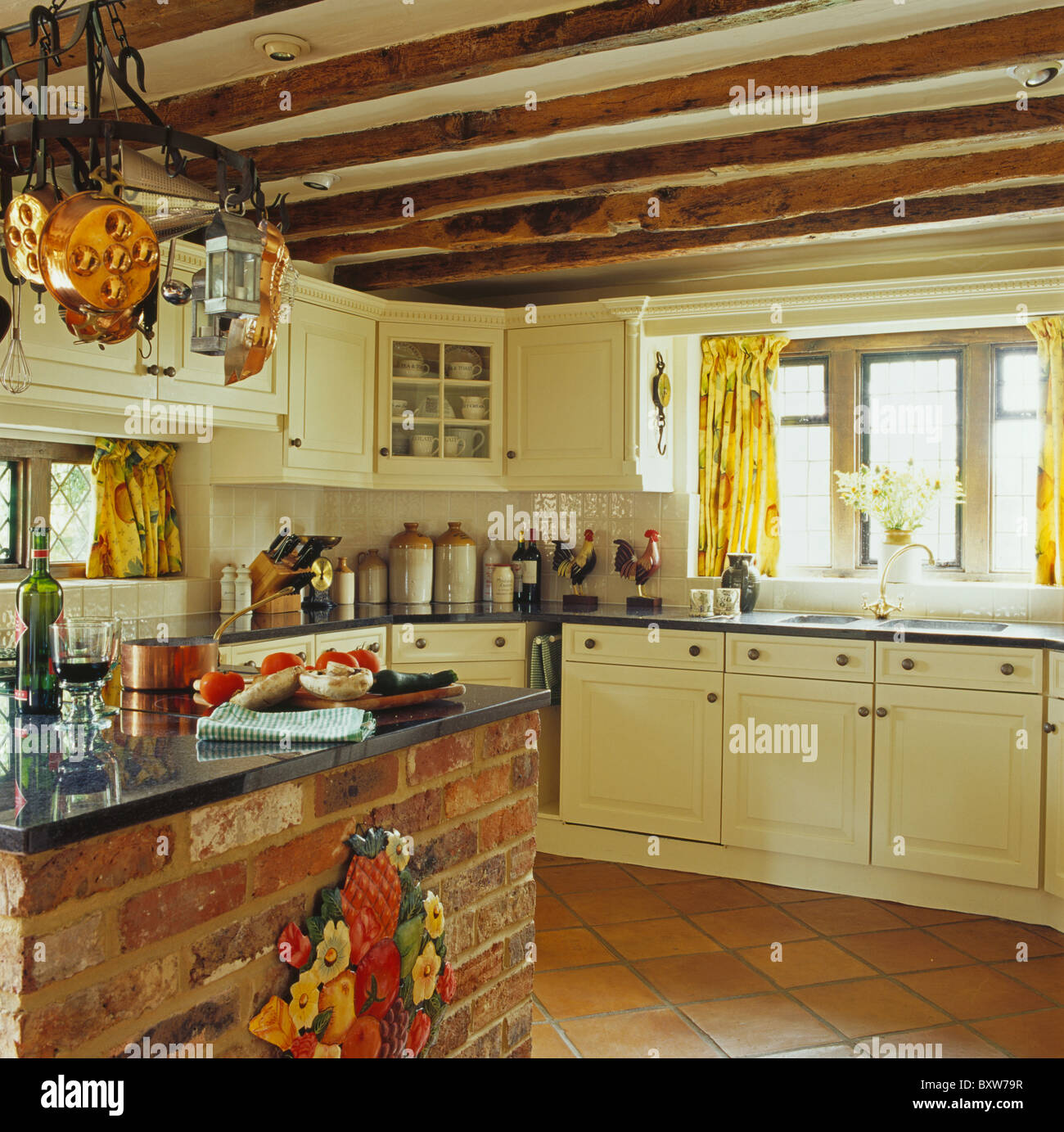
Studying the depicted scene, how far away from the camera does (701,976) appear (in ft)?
10.1

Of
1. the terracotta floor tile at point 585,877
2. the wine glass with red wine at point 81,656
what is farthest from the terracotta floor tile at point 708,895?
the wine glass with red wine at point 81,656

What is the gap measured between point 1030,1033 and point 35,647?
2.62 meters

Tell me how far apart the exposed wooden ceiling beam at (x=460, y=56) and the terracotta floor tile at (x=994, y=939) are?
2784 mm

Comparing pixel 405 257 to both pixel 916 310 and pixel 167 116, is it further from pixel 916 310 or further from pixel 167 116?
pixel 916 310

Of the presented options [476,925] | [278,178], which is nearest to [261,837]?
[476,925]

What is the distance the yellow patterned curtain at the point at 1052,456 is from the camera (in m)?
4.09

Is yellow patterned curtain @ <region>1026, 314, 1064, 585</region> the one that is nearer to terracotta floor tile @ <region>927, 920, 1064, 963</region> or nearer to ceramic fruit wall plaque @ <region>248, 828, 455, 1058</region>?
terracotta floor tile @ <region>927, 920, 1064, 963</region>

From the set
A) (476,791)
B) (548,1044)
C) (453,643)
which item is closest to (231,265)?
(476,791)

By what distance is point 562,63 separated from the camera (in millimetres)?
2768

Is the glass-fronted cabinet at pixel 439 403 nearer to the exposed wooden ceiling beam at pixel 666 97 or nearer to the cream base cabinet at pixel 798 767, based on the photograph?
the exposed wooden ceiling beam at pixel 666 97

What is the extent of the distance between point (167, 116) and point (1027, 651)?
319cm

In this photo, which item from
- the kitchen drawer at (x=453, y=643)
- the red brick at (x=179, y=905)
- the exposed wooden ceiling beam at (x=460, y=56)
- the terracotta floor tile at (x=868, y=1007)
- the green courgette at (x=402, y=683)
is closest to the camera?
the red brick at (x=179, y=905)

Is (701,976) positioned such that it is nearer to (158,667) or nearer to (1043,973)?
(1043,973)

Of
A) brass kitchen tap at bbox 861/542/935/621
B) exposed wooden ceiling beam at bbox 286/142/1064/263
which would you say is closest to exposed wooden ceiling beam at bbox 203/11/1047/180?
exposed wooden ceiling beam at bbox 286/142/1064/263
